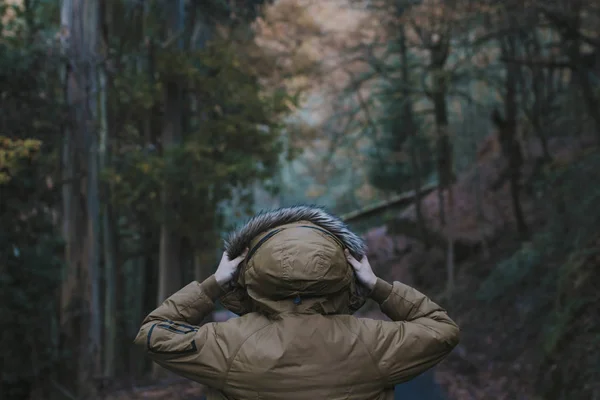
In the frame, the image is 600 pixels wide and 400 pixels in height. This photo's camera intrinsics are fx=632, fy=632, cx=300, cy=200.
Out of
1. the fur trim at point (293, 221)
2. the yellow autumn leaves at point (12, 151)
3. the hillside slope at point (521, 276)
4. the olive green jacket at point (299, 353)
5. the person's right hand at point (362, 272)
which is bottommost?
Answer: the hillside slope at point (521, 276)

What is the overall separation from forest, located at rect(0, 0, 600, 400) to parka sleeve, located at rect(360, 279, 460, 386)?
16.8 feet

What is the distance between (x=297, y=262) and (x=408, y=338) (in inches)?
19.1

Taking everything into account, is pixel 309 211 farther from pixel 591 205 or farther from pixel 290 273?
pixel 591 205

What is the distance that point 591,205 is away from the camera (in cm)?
968

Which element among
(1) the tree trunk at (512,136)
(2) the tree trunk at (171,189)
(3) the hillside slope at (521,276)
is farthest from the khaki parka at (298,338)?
(1) the tree trunk at (512,136)

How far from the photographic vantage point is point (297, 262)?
2193 mm

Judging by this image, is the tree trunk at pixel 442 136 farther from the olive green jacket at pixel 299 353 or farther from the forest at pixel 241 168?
the olive green jacket at pixel 299 353

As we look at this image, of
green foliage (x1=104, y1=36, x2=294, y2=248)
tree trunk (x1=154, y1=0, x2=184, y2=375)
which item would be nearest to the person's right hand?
green foliage (x1=104, y1=36, x2=294, y2=248)

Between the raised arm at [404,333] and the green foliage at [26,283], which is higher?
the raised arm at [404,333]

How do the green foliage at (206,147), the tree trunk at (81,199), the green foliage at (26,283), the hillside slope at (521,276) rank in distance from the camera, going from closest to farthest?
1. the hillside slope at (521,276)
2. the green foliage at (26,283)
3. the tree trunk at (81,199)
4. the green foliage at (206,147)

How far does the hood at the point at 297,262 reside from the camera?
220 cm

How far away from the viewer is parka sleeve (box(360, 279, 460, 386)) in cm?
222

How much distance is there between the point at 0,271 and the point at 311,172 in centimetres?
2161

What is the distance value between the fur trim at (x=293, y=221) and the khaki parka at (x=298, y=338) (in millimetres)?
43
